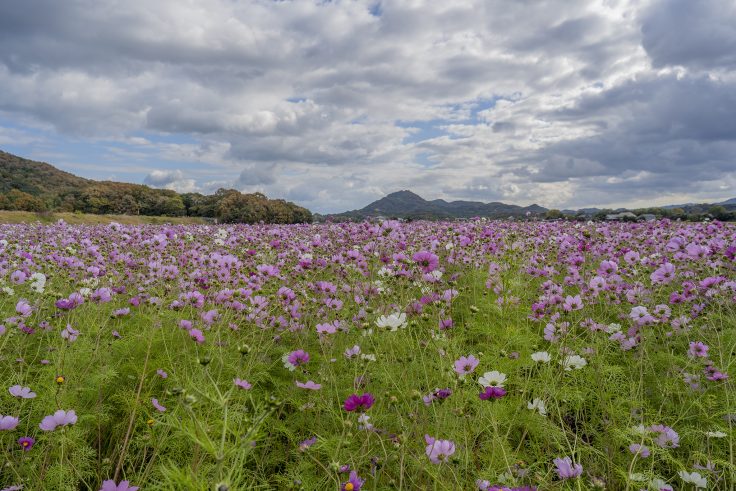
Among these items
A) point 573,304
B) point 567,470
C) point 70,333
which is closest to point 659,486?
point 567,470

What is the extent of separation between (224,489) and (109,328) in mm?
3184

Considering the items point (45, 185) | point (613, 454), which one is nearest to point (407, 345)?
point (613, 454)

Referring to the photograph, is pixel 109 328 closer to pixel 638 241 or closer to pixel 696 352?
pixel 696 352

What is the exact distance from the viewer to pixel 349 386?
3.00 m

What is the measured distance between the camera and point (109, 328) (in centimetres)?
358

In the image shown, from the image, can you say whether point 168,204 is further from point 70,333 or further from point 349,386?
point 349,386

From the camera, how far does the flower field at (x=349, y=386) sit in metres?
1.96

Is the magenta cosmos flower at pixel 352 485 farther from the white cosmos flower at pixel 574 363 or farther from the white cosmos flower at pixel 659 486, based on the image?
the white cosmos flower at pixel 574 363

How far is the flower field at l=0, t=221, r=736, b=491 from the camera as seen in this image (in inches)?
77.0

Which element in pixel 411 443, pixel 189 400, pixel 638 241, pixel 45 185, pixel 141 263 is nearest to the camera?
pixel 189 400

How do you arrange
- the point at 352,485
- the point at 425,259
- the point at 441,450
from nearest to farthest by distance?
the point at 352,485 → the point at 441,450 → the point at 425,259

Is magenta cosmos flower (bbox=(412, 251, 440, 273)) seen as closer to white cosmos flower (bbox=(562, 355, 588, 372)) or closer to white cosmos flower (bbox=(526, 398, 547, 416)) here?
white cosmos flower (bbox=(562, 355, 588, 372))

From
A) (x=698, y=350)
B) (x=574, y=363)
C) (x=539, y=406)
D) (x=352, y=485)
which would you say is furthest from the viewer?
(x=698, y=350)

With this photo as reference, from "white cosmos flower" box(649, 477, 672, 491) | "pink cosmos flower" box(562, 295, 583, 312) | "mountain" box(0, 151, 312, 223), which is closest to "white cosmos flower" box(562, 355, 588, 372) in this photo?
"pink cosmos flower" box(562, 295, 583, 312)
